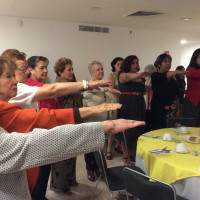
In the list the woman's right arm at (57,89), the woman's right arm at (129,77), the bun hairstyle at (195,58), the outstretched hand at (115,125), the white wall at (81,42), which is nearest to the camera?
the outstretched hand at (115,125)

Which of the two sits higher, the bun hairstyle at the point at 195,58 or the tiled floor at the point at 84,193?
the bun hairstyle at the point at 195,58

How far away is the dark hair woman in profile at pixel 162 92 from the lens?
12.1ft

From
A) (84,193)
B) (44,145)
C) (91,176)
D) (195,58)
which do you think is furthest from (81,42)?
(44,145)

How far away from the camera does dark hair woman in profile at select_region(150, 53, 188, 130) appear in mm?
3682

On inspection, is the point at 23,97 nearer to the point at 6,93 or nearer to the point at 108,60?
the point at 6,93

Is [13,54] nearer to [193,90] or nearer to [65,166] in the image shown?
[65,166]

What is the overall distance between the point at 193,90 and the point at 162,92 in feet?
1.84

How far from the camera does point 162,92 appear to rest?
3705 millimetres

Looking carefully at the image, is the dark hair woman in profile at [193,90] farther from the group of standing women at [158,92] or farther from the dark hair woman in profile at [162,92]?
the dark hair woman in profile at [162,92]

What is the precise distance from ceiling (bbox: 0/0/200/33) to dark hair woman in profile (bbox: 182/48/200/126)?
1.27m

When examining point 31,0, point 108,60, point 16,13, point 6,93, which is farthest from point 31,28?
point 6,93

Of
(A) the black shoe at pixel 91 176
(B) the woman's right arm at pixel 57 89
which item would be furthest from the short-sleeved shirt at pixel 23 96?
(A) the black shoe at pixel 91 176

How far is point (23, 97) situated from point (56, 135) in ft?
2.88

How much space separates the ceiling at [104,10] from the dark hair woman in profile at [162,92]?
1.30 meters
